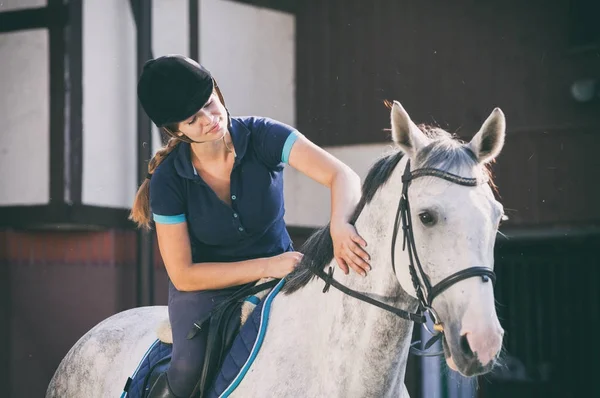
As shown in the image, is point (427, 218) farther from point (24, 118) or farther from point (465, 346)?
point (24, 118)

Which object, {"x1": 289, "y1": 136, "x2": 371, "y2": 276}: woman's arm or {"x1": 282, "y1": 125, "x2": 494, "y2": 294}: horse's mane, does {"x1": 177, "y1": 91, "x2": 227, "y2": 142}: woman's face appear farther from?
{"x1": 282, "y1": 125, "x2": 494, "y2": 294}: horse's mane

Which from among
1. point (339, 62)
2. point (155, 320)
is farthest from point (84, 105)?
point (155, 320)

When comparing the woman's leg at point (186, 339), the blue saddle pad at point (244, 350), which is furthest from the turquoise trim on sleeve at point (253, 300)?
the woman's leg at point (186, 339)

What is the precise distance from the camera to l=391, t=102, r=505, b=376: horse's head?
2246 mm

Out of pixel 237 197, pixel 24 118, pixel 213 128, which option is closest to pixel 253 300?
pixel 237 197

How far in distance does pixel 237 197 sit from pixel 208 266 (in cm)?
26

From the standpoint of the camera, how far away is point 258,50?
790 centimetres

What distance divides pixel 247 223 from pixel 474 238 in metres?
0.98

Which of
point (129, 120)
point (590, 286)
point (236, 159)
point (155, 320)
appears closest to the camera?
point (236, 159)

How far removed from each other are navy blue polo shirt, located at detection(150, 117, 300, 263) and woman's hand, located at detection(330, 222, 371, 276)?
435mm

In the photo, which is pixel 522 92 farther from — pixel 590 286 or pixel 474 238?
pixel 474 238

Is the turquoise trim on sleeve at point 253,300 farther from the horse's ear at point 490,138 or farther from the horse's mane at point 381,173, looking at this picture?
the horse's ear at point 490,138

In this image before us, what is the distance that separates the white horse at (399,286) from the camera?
2.29 m

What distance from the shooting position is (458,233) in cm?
231
